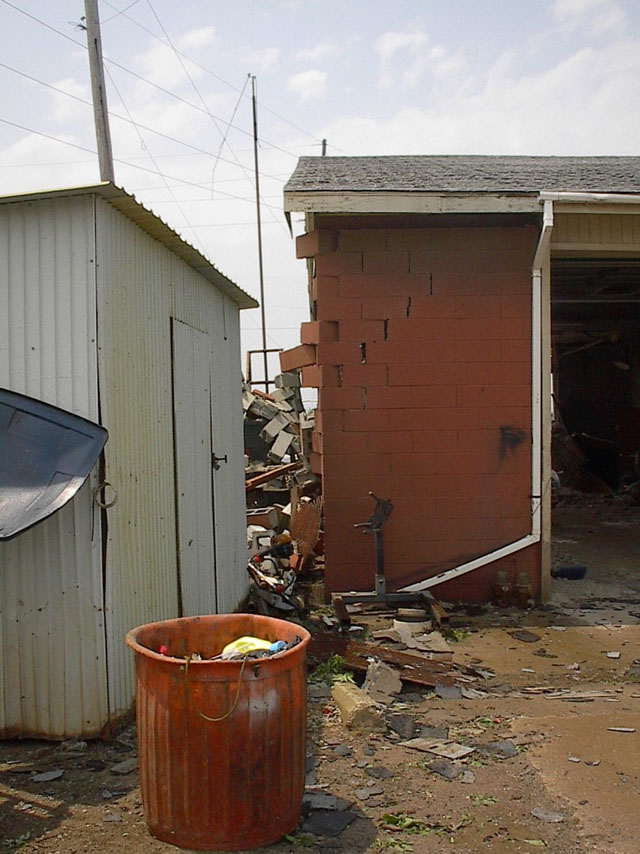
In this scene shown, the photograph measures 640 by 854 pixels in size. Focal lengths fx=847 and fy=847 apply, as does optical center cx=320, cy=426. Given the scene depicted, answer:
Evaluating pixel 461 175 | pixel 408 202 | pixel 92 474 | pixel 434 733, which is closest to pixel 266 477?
pixel 461 175

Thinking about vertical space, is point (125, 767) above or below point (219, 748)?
below

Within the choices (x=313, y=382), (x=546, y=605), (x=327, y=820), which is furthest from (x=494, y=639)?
(x=327, y=820)

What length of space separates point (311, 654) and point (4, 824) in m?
2.83

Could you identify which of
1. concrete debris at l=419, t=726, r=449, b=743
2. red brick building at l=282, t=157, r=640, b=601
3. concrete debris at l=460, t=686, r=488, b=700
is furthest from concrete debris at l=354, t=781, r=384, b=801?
red brick building at l=282, t=157, r=640, b=601

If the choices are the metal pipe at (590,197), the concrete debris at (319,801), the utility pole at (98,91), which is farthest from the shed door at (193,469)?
the utility pole at (98,91)

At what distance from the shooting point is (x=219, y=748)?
345 cm

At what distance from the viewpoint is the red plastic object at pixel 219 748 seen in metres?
3.45

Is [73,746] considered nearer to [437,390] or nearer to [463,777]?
[463,777]

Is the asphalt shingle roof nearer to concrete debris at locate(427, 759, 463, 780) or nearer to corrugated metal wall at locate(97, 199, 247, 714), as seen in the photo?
corrugated metal wall at locate(97, 199, 247, 714)

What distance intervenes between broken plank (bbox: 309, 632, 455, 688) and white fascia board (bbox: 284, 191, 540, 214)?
148 inches

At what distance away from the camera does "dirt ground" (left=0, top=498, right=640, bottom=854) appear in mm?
3688

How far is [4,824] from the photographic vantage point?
3.77 meters

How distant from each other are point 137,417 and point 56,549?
0.97 metres

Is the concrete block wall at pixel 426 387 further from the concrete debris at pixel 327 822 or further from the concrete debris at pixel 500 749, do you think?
the concrete debris at pixel 327 822
